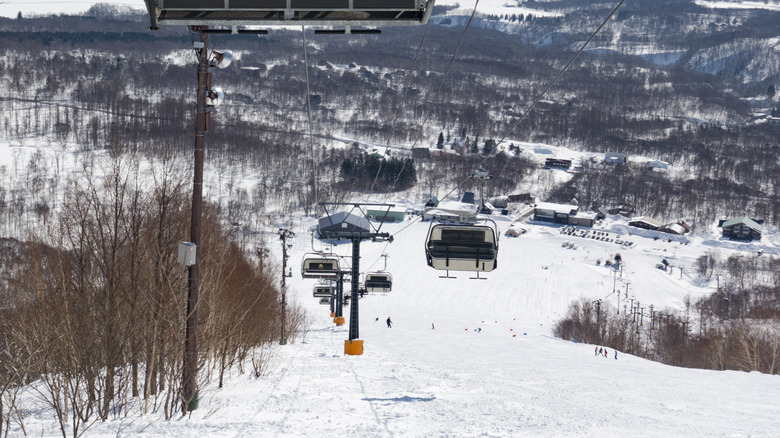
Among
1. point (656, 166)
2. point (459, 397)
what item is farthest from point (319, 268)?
point (656, 166)

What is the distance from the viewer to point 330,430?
11570mm

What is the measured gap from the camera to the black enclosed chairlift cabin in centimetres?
586

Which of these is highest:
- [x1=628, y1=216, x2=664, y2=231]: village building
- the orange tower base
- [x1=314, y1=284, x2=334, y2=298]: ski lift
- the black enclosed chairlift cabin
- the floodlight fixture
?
the floodlight fixture

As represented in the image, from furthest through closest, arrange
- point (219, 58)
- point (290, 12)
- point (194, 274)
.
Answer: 1. point (194, 274)
2. point (219, 58)
3. point (290, 12)

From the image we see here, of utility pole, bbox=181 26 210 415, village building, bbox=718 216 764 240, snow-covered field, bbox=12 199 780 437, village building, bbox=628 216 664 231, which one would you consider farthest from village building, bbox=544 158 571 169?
utility pole, bbox=181 26 210 415

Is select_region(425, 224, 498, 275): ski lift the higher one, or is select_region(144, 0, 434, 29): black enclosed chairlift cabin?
select_region(144, 0, 434, 29): black enclosed chairlift cabin

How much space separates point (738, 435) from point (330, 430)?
25.3 feet

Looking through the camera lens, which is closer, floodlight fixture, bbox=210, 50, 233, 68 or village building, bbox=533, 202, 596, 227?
floodlight fixture, bbox=210, 50, 233, 68

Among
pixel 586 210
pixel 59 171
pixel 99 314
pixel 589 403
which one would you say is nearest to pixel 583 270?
pixel 586 210

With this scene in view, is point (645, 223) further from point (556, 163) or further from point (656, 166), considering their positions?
point (656, 166)

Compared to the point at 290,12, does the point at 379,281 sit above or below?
below

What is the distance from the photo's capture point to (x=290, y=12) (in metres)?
5.82

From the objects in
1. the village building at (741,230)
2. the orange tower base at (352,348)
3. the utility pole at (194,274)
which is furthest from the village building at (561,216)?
the utility pole at (194,274)

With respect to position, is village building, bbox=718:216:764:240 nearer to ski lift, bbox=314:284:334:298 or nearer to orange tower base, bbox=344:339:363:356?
ski lift, bbox=314:284:334:298
